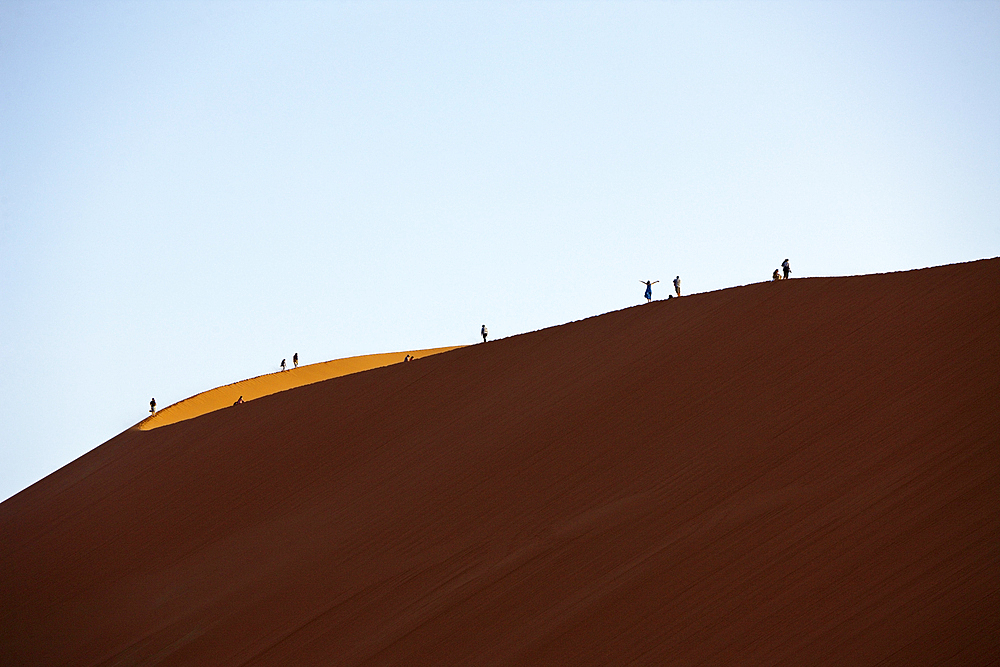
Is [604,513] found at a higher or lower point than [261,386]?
lower

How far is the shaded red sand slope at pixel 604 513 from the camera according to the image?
287 inches

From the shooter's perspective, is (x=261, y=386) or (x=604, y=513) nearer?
(x=604, y=513)

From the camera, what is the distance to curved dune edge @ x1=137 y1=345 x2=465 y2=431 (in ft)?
A: 87.7

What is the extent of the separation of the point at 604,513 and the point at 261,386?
78.1 ft

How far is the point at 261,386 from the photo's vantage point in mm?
31516

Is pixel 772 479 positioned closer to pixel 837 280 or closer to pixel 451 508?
pixel 451 508

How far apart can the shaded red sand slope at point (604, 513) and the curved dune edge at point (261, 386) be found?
361 inches

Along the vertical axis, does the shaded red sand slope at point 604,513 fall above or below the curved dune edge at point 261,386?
below

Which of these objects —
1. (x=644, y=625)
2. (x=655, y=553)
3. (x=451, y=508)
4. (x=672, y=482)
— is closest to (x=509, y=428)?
(x=451, y=508)

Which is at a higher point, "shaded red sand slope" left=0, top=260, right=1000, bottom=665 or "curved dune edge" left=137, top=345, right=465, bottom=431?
"curved dune edge" left=137, top=345, right=465, bottom=431

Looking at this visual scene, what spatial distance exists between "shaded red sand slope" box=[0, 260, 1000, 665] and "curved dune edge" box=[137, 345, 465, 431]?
9.16 meters

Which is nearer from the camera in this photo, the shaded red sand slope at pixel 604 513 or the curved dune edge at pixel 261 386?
the shaded red sand slope at pixel 604 513

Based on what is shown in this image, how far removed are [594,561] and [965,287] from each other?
6.56 meters

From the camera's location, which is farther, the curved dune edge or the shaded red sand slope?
the curved dune edge
